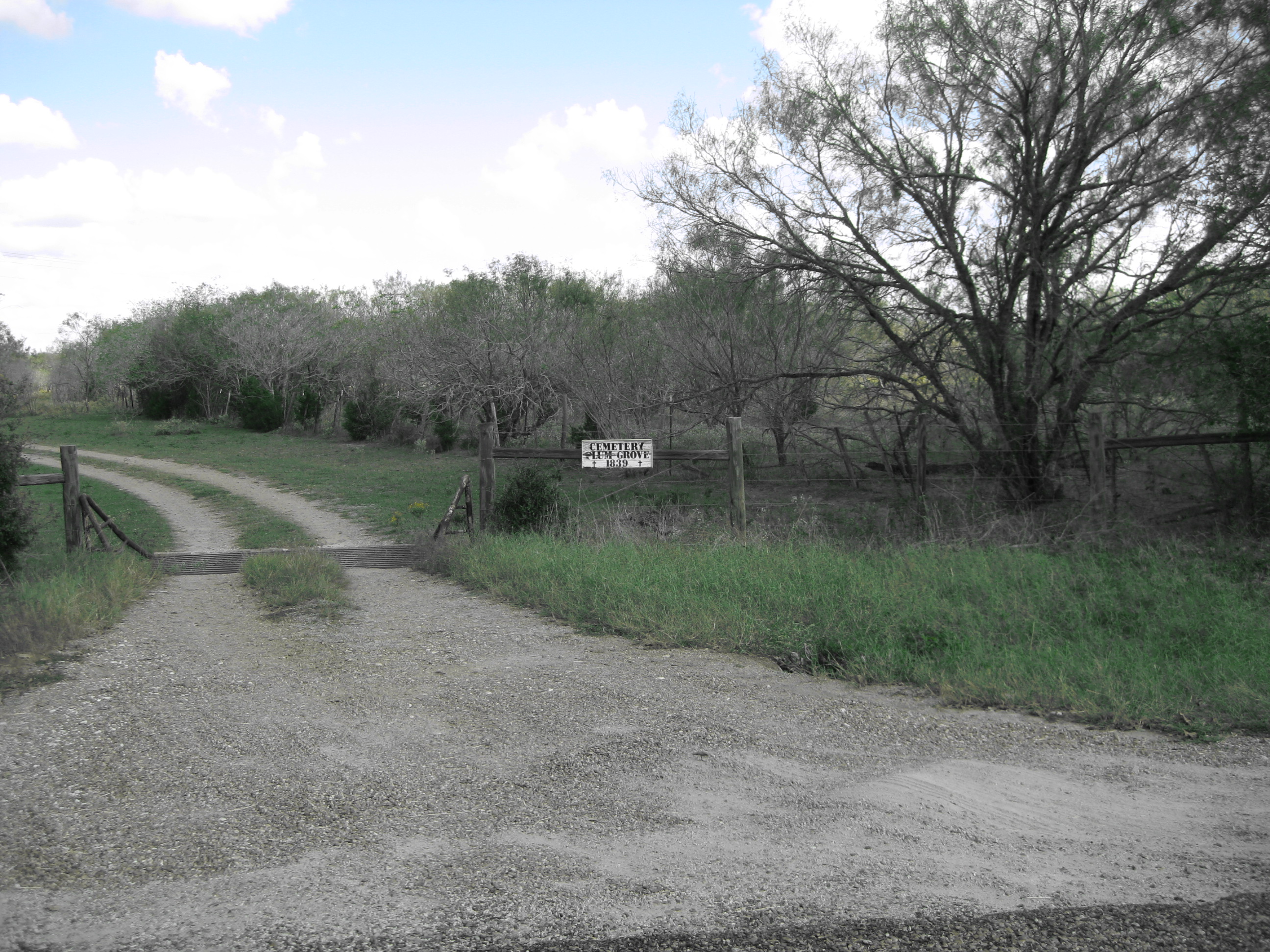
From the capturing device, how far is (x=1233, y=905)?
9.98ft

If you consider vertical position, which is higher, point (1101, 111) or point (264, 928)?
point (1101, 111)

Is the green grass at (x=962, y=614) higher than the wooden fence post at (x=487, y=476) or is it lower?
lower

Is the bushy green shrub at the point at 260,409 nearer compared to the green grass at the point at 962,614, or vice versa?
the green grass at the point at 962,614

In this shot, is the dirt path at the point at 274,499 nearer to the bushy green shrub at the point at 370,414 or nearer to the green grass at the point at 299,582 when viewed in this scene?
the green grass at the point at 299,582

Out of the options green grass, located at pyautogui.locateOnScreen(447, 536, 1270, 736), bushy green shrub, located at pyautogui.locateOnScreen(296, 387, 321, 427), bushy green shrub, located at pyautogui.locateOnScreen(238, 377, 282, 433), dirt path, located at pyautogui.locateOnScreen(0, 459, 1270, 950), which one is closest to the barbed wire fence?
green grass, located at pyautogui.locateOnScreen(447, 536, 1270, 736)

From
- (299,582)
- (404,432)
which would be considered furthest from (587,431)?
(299,582)

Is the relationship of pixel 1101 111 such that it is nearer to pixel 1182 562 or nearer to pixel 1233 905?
pixel 1182 562

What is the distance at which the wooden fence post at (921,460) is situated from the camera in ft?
40.6

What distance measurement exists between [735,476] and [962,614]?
4385 millimetres

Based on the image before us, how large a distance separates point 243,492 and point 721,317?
37.1ft

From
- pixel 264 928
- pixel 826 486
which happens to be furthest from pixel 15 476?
pixel 826 486

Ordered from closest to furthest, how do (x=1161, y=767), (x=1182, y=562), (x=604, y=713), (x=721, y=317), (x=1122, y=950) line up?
(x=1122, y=950), (x=1161, y=767), (x=604, y=713), (x=1182, y=562), (x=721, y=317)

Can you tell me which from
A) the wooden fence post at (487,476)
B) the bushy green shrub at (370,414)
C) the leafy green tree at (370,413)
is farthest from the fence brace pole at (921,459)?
the bushy green shrub at (370,414)

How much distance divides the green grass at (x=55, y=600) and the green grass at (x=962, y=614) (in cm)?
331
